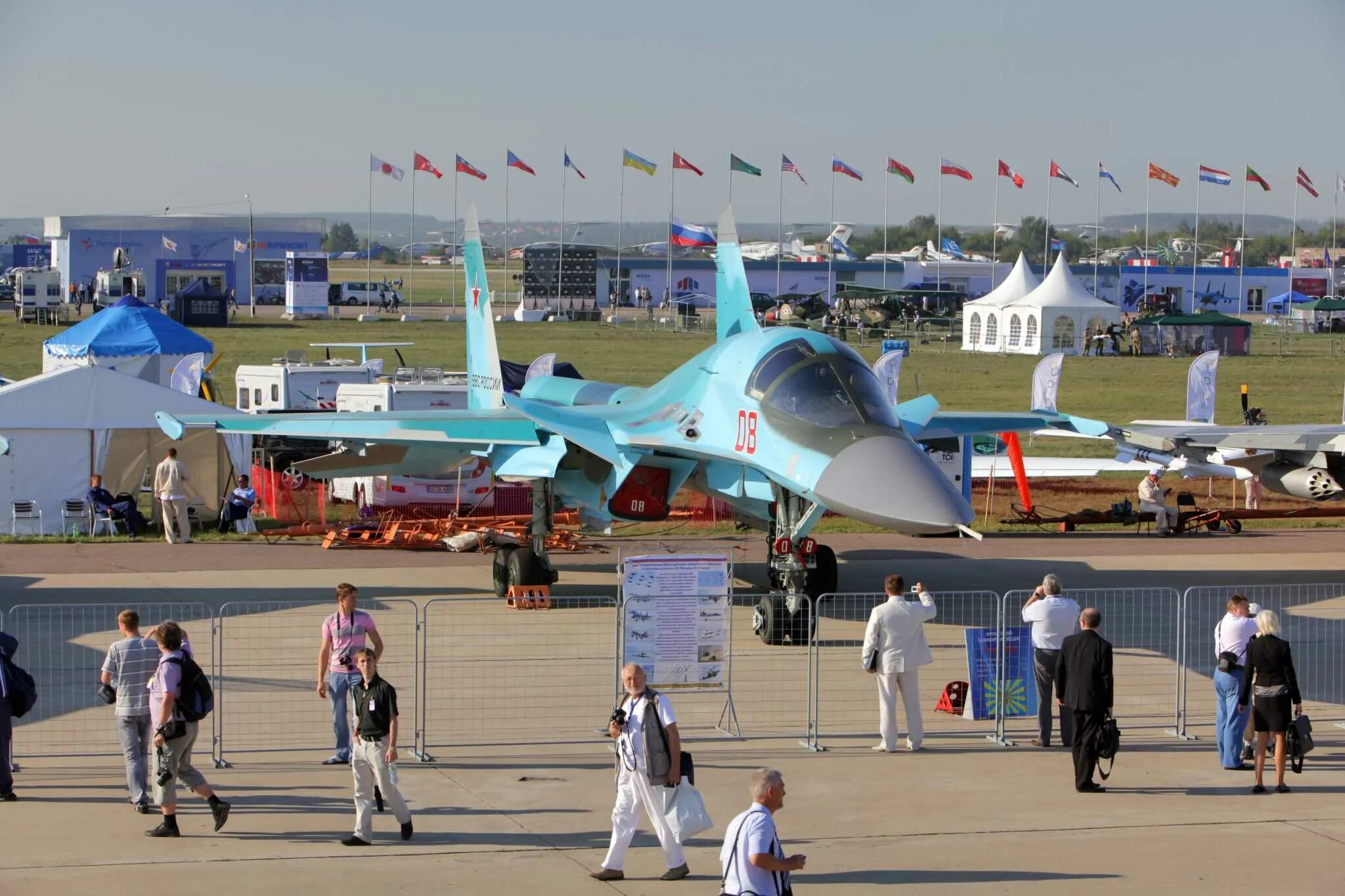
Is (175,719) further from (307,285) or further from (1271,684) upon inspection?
(307,285)

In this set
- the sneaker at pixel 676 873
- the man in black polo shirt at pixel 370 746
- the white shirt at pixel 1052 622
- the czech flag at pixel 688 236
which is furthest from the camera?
the czech flag at pixel 688 236

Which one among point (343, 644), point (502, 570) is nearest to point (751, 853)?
point (343, 644)

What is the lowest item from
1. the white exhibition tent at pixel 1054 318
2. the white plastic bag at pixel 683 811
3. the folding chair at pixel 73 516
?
the white plastic bag at pixel 683 811

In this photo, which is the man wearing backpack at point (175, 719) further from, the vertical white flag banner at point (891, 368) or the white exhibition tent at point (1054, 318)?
the white exhibition tent at point (1054, 318)

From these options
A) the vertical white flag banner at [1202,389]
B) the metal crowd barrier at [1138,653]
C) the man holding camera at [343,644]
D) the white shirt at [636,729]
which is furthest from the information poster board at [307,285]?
the white shirt at [636,729]

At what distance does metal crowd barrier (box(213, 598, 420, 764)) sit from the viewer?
Result: 37.6ft

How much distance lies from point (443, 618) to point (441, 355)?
4265cm

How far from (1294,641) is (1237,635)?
5487mm

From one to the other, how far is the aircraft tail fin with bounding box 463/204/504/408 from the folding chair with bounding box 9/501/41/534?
6.25 metres

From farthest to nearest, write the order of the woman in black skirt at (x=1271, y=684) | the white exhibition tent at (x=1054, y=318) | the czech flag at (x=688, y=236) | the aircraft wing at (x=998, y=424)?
the czech flag at (x=688, y=236), the white exhibition tent at (x=1054, y=318), the aircraft wing at (x=998, y=424), the woman in black skirt at (x=1271, y=684)

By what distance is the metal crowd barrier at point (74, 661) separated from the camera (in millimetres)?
11344

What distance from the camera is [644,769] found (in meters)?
8.35

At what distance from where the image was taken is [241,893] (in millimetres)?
8016

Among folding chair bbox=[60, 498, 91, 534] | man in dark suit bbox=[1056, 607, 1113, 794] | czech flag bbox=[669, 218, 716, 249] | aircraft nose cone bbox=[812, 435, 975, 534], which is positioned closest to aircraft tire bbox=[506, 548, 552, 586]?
aircraft nose cone bbox=[812, 435, 975, 534]
